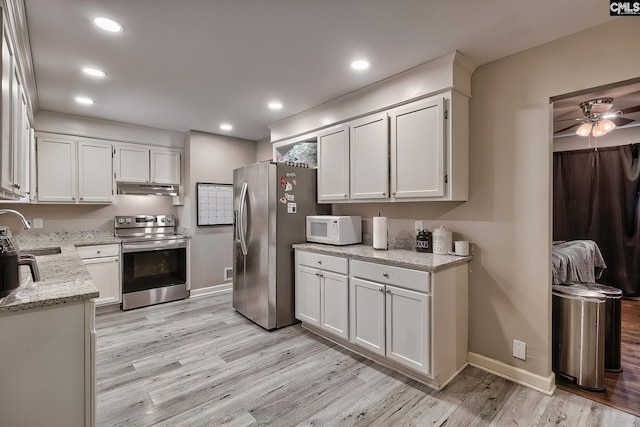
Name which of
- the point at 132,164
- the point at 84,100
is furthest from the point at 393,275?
the point at 132,164

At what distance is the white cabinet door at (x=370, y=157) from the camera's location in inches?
112

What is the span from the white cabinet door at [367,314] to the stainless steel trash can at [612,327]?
5.50ft

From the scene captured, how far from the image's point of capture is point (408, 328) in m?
2.33

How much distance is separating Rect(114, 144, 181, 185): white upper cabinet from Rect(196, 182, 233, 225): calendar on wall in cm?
48

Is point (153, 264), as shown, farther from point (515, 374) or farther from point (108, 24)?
point (515, 374)

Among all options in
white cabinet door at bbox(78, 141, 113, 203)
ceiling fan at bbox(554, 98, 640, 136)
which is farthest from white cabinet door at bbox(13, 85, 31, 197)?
ceiling fan at bbox(554, 98, 640, 136)

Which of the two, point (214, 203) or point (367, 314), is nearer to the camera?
point (367, 314)

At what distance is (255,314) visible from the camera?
3.55m

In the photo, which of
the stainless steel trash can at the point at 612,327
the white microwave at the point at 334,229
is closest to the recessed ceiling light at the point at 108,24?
the white microwave at the point at 334,229

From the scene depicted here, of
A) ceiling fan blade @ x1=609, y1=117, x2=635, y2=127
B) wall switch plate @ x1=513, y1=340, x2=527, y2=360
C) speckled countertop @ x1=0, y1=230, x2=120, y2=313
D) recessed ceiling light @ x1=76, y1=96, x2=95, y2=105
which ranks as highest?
recessed ceiling light @ x1=76, y1=96, x2=95, y2=105

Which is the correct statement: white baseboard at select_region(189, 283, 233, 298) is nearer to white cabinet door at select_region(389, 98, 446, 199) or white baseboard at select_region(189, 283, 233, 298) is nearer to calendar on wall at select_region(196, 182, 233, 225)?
calendar on wall at select_region(196, 182, 233, 225)

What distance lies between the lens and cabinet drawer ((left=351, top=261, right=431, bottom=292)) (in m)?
2.23

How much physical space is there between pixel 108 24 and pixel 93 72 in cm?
93

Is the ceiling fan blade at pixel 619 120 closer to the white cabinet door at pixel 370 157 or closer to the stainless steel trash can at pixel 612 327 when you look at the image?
the stainless steel trash can at pixel 612 327
